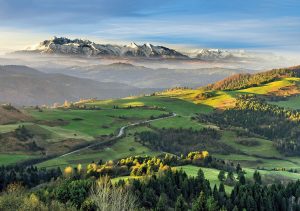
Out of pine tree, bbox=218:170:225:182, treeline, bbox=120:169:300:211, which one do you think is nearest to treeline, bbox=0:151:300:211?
treeline, bbox=120:169:300:211

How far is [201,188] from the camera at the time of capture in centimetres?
16475

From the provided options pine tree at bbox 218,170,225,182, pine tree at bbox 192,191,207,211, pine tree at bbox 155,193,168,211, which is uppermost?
pine tree at bbox 192,191,207,211

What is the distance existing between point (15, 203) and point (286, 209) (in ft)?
313

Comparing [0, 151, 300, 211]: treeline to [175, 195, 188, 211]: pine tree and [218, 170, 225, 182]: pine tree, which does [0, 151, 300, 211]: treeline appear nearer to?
[175, 195, 188, 211]: pine tree

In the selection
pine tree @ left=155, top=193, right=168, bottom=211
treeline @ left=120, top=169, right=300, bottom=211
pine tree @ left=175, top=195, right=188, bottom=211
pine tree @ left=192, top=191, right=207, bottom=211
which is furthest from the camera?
treeline @ left=120, top=169, right=300, bottom=211

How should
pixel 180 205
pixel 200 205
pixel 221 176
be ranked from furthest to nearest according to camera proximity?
pixel 221 176, pixel 180 205, pixel 200 205

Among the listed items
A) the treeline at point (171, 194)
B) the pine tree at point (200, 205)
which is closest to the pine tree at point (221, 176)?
the treeline at point (171, 194)

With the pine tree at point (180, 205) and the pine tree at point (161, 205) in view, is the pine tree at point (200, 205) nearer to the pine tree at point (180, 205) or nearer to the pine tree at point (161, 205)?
the pine tree at point (180, 205)

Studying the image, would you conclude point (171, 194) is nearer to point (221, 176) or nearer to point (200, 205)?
point (200, 205)

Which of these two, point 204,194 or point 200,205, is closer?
point 200,205

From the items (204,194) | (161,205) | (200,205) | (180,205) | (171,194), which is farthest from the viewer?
(171,194)

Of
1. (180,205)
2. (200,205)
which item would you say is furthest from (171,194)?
(200,205)

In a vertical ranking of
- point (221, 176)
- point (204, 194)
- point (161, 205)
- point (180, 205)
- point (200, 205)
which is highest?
point (200, 205)

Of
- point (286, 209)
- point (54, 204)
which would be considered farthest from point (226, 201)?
point (54, 204)
